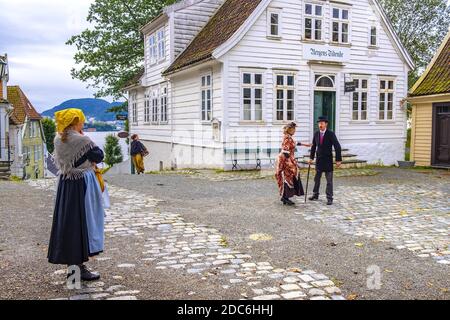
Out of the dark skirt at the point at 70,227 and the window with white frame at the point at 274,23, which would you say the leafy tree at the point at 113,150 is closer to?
the window with white frame at the point at 274,23

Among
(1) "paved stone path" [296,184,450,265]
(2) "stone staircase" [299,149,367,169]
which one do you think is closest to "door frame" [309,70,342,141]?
(2) "stone staircase" [299,149,367,169]

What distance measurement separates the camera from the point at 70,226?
4.83 m

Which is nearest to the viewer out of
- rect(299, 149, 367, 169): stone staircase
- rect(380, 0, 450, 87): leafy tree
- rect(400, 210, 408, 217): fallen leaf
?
rect(400, 210, 408, 217): fallen leaf

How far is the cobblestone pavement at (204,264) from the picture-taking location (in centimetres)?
473

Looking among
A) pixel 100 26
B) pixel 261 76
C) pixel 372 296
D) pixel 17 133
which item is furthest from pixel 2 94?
pixel 372 296

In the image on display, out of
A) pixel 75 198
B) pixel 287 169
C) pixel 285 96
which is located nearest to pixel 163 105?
pixel 285 96

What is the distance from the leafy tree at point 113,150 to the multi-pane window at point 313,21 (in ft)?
119

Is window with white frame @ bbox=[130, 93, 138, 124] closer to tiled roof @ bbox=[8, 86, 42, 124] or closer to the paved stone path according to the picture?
tiled roof @ bbox=[8, 86, 42, 124]

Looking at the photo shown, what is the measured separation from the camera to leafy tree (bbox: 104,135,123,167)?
2023 inches

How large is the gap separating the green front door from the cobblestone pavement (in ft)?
39.1

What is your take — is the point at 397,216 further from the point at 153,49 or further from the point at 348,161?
the point at 153,49

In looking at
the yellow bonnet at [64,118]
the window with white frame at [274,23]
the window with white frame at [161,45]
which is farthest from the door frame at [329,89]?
the yellow bonnet at [64,118]

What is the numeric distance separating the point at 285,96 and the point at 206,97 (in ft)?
10.6
